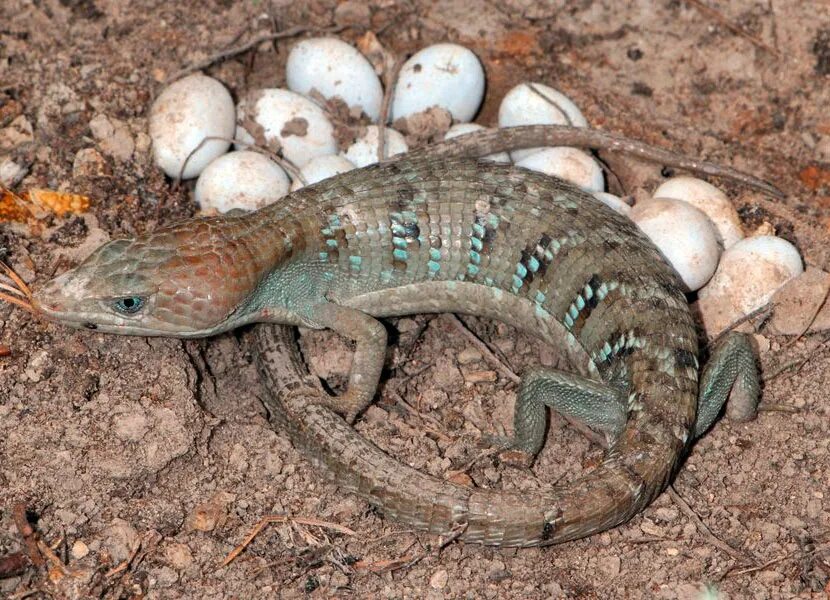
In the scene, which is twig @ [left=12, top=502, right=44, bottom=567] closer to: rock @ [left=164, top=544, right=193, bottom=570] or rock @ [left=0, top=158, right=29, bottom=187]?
rock @ [left=164, top=544, right=193, bottom=570]

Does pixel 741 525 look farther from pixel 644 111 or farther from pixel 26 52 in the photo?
pixel 26 52

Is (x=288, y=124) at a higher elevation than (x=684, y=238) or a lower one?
higher

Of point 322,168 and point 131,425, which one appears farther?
point 322,168

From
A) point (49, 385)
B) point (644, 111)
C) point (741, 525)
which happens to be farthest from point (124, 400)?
point (644, 111)

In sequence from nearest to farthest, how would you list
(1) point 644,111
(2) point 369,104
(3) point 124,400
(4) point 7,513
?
(4) point 7,513, (3) point 124,400, (2) point 369,104, (1) point 644,111

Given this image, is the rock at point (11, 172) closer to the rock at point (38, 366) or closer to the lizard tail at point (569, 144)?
Result: the rock at point (38, 366)

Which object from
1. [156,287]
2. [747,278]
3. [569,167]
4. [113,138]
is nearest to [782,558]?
[747,278]

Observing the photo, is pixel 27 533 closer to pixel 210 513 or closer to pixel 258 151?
pixel 210 513
